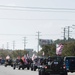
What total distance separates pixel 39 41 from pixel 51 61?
371ft

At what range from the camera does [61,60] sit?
32.4 metres

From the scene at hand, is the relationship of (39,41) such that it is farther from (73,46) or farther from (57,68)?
(57,68)

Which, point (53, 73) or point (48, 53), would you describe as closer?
point (53, 73)

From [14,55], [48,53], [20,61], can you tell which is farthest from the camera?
[14,55]

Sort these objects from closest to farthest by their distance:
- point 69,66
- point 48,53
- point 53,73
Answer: point 53,73 → point 69,66 → point 48,53

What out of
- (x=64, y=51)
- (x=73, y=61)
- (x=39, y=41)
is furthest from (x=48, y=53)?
(x=73, y=61)

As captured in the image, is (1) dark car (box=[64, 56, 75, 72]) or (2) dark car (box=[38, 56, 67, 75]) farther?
(1) dark car (box=[64, 56, 75, 72])

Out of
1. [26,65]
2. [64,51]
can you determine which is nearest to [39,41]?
[64,51]

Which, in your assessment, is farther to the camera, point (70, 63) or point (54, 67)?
point (70, 63)

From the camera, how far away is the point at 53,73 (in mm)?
32062

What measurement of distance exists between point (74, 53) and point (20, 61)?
24.1m

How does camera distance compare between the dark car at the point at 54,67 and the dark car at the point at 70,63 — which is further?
the dark car at the point at 70,63

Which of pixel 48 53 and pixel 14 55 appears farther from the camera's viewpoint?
pixel 14 55

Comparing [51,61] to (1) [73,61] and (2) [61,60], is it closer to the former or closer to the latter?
(2) [61,60]
